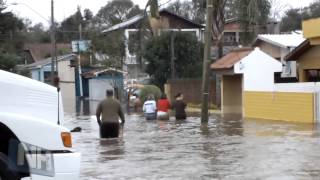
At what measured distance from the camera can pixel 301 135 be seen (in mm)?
19656

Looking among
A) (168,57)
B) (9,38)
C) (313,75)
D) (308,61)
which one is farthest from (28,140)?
(9,38)

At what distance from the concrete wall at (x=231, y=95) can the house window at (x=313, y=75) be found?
3.46 m

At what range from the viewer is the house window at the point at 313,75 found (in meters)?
33.5

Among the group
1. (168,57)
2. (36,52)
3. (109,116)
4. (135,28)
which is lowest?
(109,116)

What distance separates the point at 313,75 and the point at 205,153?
1973 cm

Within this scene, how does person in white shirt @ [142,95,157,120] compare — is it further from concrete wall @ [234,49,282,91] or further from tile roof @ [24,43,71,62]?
tile roof @ [24,43,71,62]

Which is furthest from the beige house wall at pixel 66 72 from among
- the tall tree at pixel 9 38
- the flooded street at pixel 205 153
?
the flooded street at pixel 205 153

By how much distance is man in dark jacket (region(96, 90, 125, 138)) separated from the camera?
19312 mm

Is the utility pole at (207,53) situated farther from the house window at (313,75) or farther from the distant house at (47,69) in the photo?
the distant house at (47,69)

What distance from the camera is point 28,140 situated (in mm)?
7461

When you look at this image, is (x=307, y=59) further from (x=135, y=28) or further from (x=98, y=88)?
(x=98, y=88)

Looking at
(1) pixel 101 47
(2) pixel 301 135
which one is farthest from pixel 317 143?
(1) pixel 101 47

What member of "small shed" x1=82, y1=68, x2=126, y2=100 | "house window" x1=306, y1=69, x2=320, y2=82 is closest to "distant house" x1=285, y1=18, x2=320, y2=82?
"house window" x1=306, y1=69, x2=320, y2=82

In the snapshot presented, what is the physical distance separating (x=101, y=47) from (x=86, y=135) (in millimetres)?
40899
